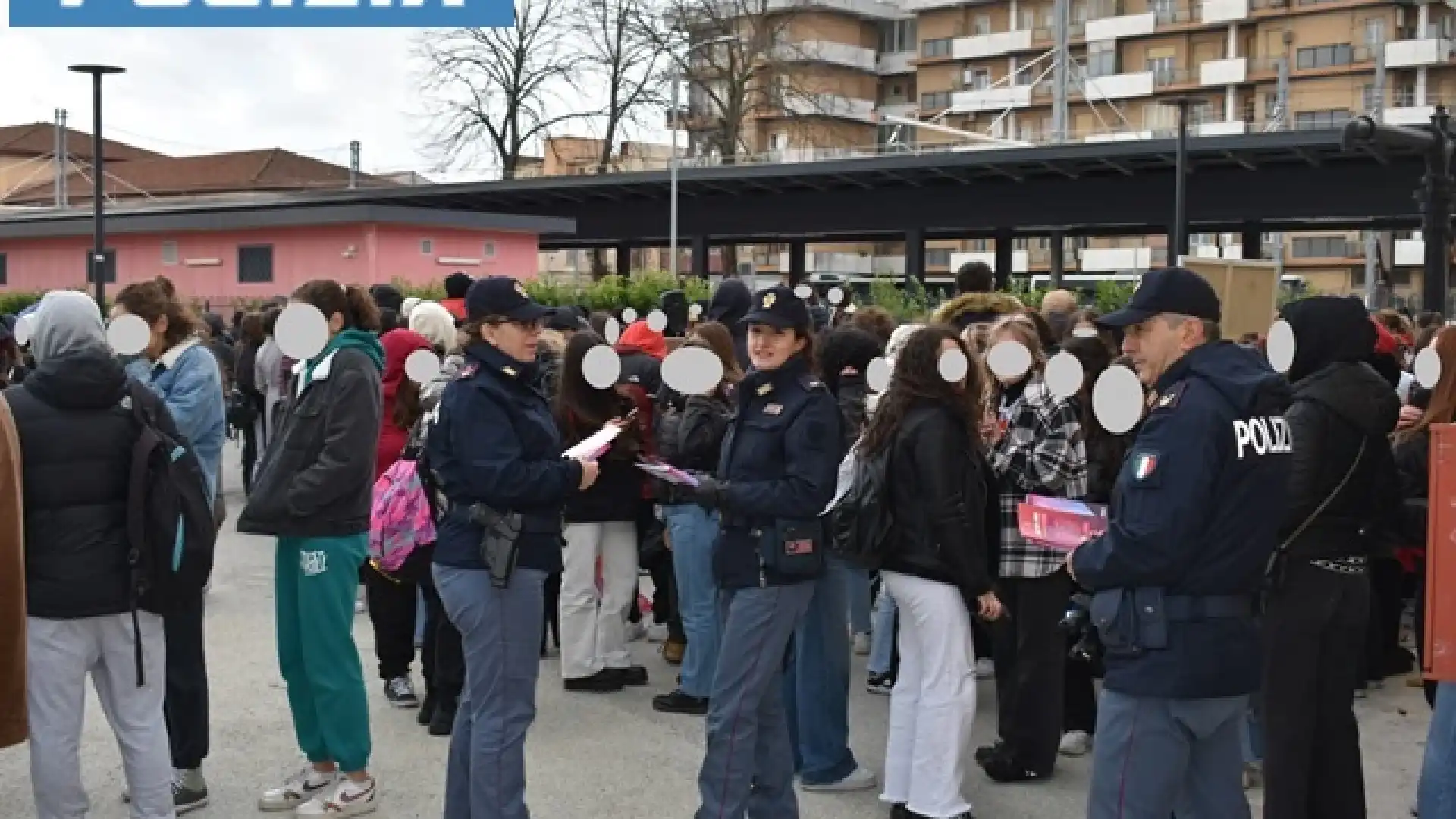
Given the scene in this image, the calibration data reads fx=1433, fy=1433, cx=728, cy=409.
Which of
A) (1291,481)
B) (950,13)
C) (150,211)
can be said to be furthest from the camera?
(950,13)

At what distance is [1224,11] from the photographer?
6475 centimetres

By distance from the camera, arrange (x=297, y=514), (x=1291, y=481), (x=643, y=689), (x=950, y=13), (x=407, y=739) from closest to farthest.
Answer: (x=1291, y=481), (x=297, y=514), (x=407, y=739), (x=643, y=689), (x=950, y=13)

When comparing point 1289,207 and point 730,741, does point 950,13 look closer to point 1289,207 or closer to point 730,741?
point 1289,207

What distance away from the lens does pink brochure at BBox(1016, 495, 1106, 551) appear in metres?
4.42

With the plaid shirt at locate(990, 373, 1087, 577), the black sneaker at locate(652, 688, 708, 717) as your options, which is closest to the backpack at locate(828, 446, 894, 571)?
the plaid shirt at locate(990, 373, 1087, 577)

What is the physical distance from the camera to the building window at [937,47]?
76500 millimetres

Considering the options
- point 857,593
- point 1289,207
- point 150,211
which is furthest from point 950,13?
point 857,593

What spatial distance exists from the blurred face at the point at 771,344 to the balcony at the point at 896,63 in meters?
77.0

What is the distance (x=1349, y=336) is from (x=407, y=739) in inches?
176

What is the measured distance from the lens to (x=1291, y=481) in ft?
16.2

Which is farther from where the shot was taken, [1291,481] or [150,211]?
[150,211]

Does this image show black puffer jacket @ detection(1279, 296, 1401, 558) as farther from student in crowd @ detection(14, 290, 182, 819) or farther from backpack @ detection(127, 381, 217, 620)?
student in crowd @ detection(14, 290, 182, 819)

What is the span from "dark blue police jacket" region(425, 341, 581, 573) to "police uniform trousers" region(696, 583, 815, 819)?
702 mm

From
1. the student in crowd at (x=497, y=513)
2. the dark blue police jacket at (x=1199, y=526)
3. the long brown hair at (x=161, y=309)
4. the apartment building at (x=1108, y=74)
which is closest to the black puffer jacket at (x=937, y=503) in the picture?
the student in crowd at (x=497, y=513)
